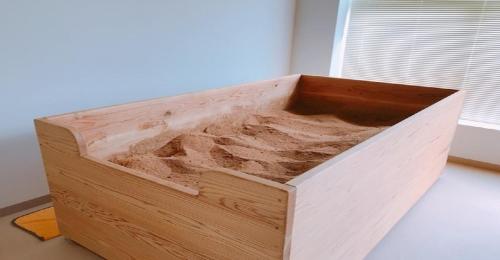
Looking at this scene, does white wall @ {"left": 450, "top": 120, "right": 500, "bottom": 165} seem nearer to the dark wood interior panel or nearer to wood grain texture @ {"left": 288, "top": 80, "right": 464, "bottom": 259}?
the dark wood interior panel

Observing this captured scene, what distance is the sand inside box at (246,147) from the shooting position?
1.49m

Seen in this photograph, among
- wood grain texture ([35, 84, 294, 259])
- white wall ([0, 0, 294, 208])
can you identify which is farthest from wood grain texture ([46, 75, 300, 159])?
white wall ([0, 0, 294, 208])

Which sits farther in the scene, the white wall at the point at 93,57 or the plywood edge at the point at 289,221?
the white wall at the point at 93,57

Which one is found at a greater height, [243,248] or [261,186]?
[261,186]

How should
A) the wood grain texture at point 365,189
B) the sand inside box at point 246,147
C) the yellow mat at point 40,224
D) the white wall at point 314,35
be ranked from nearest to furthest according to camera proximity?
the wood grain texture at point 365,189, the sand inside box at point 246,147, the yellow mat at point 40,224, the white wall at point 314,35

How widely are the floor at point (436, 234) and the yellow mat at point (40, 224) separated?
3 cm

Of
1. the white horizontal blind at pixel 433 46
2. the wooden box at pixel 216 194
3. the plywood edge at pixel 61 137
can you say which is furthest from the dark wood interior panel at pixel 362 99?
the plywood edge at pixel 61 137

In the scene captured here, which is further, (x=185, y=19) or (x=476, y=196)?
(x=185, y=19)

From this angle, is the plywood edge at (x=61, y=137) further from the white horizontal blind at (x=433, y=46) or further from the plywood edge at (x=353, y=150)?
the white horizontal blind at (x=433, y=46)

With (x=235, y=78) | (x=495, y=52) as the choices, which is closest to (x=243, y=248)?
(x=235, y=78)

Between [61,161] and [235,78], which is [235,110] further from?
[61,161]

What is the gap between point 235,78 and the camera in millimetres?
3197

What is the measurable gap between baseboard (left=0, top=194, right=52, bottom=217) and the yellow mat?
0.30ft

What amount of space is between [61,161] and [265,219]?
95cm
